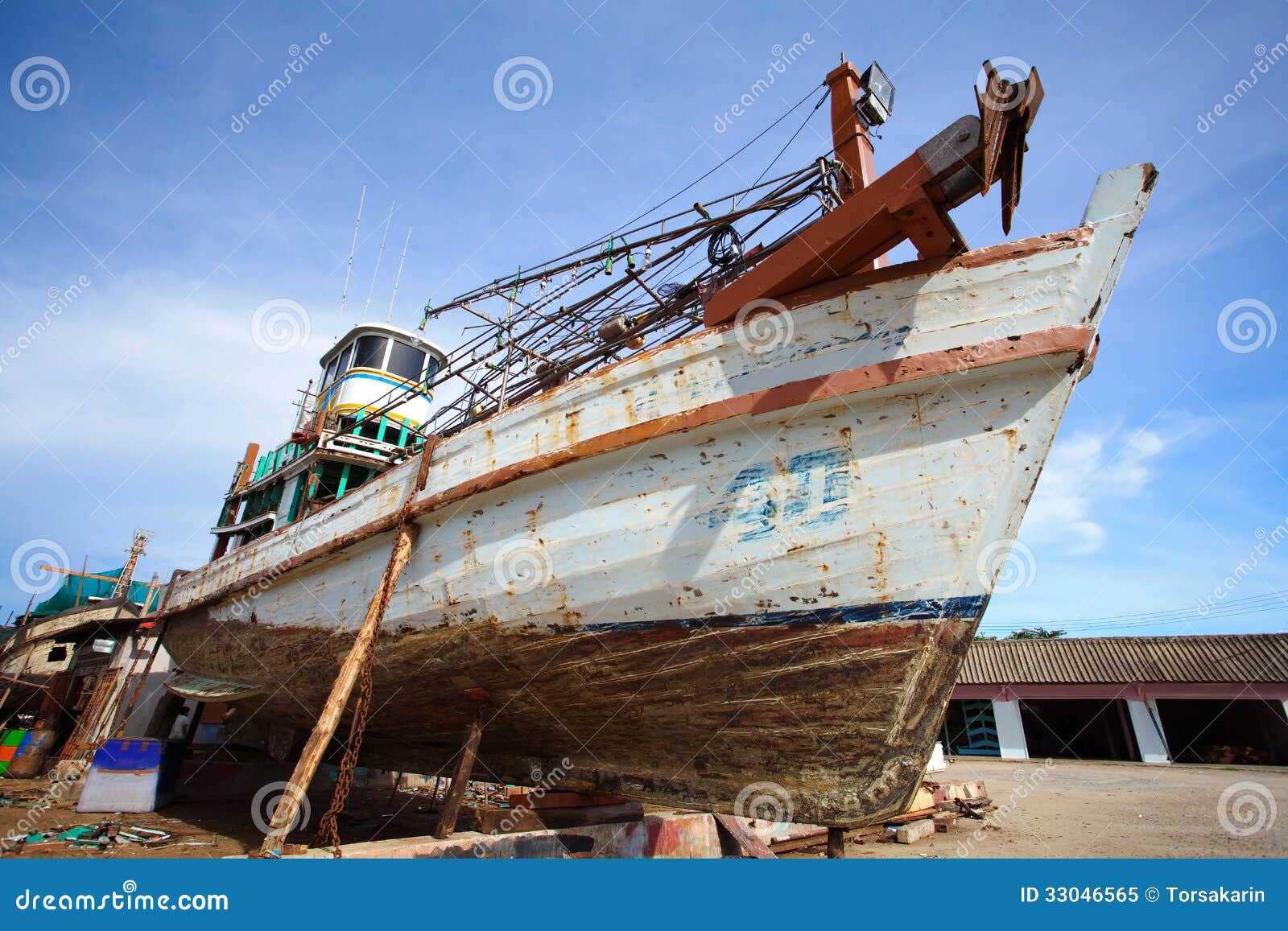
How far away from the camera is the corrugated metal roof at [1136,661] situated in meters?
16.4

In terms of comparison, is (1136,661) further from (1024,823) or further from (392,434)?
(392,434)

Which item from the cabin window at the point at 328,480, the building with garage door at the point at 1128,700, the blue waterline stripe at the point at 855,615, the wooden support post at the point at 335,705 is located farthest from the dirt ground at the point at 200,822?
the building with garage door at the point at 1128,700

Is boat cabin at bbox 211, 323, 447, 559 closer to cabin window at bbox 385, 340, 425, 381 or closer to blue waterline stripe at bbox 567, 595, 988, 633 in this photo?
cabin window at bbox 385, 340, 425, 381

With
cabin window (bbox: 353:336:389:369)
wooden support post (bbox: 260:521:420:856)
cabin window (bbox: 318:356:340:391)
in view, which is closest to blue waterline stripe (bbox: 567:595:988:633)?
wooden support post (bbox: 260:521:420:856)

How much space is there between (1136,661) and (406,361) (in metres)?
20.8

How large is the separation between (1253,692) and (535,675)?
20459mm

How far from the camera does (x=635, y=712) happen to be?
4.15 meters

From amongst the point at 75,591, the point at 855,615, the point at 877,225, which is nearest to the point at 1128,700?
the point at 855,615

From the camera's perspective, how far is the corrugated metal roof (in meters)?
16.4

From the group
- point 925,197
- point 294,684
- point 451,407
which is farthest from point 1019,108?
point 294,684

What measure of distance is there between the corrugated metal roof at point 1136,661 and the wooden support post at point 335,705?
16.5 metres

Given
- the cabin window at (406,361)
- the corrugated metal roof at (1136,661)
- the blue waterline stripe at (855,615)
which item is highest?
the cabin window at (406,361)

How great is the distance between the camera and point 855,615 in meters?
3.42

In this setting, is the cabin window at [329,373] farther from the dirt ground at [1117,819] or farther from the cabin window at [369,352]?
the dirt ground at [1117,819]
